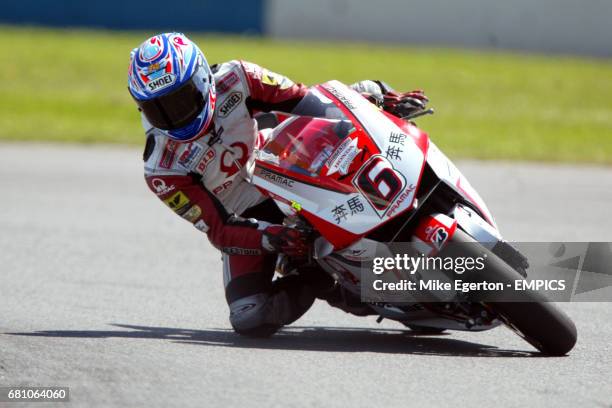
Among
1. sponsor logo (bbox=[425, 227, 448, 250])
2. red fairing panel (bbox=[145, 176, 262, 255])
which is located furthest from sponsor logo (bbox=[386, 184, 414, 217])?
Result: red fairing panel (bbox=[145, 176, 262, 255])

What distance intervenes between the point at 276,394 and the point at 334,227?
3.34ft

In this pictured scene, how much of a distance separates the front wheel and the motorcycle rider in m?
0.94

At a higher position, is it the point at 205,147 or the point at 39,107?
the point at 205,147

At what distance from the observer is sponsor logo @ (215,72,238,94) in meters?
6.00

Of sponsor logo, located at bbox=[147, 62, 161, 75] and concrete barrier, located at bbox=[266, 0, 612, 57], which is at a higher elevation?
sponsor logo, located at bbox=[147, 62, 161, 75]

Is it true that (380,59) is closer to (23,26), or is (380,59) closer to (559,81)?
(559,81)

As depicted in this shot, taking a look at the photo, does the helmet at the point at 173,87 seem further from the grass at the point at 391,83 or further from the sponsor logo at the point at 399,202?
the grass at the point at 391,83

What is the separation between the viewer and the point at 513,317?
5.07 metres

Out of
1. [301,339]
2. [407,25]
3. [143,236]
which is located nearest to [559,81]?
[407,25]

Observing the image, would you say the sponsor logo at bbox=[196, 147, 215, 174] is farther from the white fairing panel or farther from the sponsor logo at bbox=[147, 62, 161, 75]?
the white fairing panel

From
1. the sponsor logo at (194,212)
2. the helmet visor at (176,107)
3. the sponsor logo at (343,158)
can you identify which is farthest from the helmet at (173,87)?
the sponsor logo at (343,158)

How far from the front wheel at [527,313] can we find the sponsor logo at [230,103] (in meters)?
1.59

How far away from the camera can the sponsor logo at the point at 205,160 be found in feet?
19.4

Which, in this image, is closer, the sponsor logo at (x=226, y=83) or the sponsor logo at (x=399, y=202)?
the sponsor logo at (x=399, y=202)
